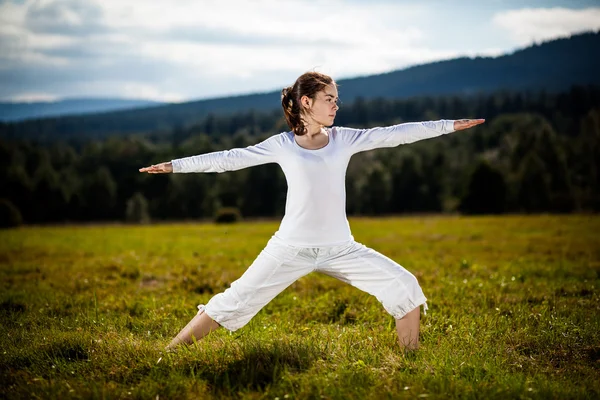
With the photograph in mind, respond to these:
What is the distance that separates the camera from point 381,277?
17.4ft

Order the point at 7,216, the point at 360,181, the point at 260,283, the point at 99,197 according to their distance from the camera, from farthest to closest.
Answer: the point at 360,181
the point at 99,197
the point at 7,216
the point at 260,283

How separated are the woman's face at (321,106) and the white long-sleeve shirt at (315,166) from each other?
0.19 meters

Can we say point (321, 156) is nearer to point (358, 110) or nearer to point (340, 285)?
point (340, 285)

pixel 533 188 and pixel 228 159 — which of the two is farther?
pixel 533 188

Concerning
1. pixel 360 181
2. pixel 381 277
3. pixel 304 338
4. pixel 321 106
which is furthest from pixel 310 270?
pixel 360 181

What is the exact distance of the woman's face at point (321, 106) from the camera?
539 cm

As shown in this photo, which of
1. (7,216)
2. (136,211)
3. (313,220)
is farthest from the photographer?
(136,211)

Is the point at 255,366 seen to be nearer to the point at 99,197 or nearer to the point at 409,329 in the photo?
the point at 409,329

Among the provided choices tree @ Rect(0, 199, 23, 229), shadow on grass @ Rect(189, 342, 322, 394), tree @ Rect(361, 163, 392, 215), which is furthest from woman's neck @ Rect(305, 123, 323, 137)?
tree @ Rect(361, 163, 392, 215)

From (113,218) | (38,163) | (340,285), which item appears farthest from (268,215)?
(340,285)

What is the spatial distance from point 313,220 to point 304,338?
1545mm

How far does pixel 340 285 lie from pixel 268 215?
8656cm

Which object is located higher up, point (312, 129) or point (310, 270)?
point (312, 129)

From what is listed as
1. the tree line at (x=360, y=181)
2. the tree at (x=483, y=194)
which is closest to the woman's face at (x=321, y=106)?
the tree at (x=483, y=194)
